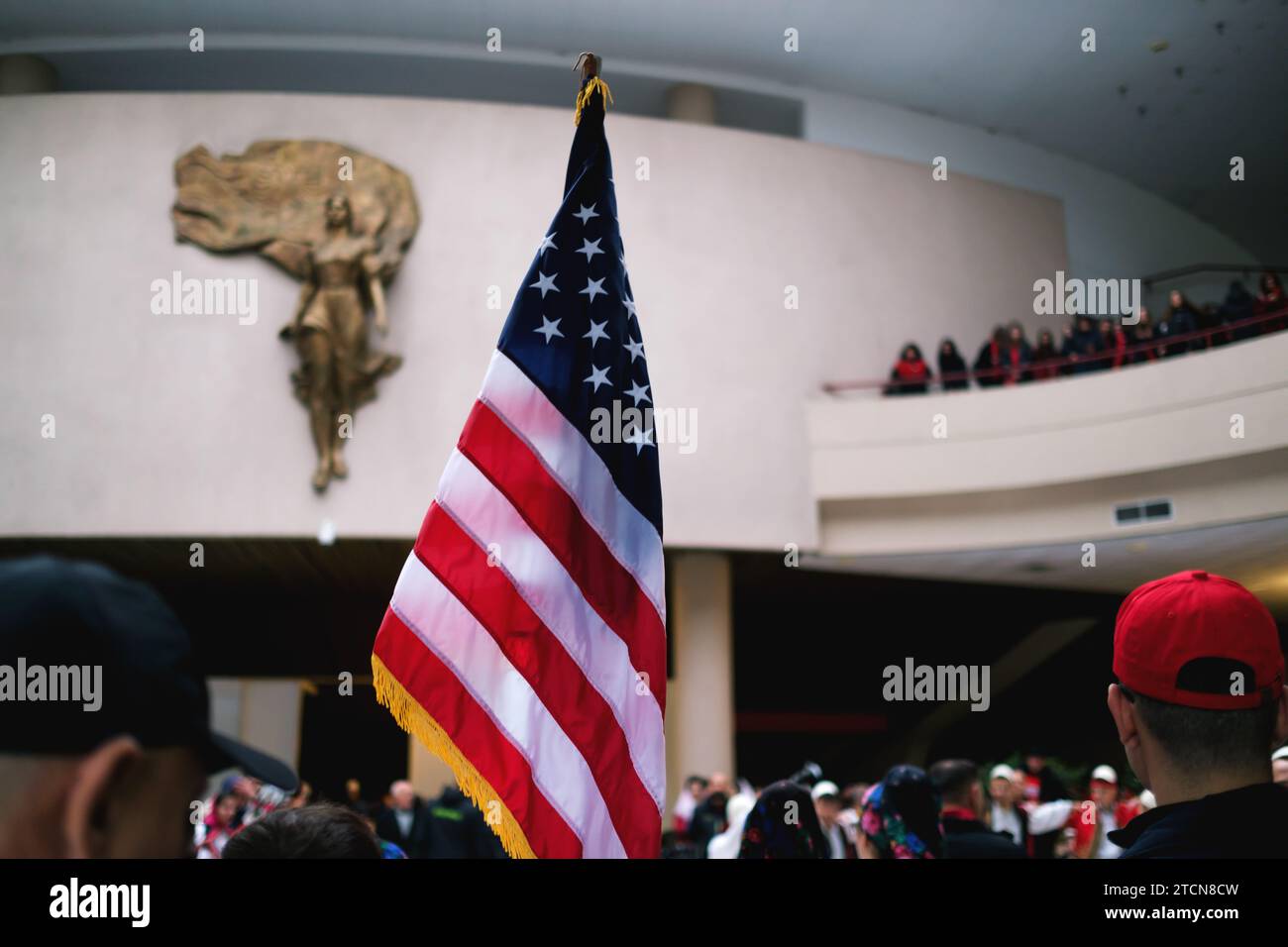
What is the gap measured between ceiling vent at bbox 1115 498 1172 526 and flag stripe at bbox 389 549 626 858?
12735mm

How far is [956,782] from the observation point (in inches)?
167

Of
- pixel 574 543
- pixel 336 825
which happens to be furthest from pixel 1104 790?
pixel 336 825

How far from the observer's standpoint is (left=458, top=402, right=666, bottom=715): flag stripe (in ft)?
10.8

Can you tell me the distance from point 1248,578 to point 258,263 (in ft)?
45.4

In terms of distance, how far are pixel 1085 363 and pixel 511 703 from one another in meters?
13.3

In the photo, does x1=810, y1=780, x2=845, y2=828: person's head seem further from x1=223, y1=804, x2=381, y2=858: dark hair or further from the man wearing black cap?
the man wearing black cap

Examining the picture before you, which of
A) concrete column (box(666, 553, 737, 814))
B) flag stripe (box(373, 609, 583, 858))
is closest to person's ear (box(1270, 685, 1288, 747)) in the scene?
flag stripe (box(373, 609, 583, 858))

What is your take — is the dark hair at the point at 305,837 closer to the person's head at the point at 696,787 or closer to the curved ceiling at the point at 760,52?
the person's head at the point at 696,787

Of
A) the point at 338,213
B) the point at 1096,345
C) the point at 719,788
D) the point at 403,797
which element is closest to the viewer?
the point at 403,797

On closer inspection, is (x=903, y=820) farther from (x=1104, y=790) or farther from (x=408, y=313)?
(x=408, y=313)

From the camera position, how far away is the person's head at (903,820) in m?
3.85

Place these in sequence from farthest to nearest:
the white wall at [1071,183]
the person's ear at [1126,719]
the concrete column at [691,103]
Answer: the white wall at [1071,183]
the concrete column at [691,103]
the person's ear at [1126,719]

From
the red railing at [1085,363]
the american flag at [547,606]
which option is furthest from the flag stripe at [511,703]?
the red railing at [1085,363]

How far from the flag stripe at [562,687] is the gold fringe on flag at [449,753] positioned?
10.1 inches
